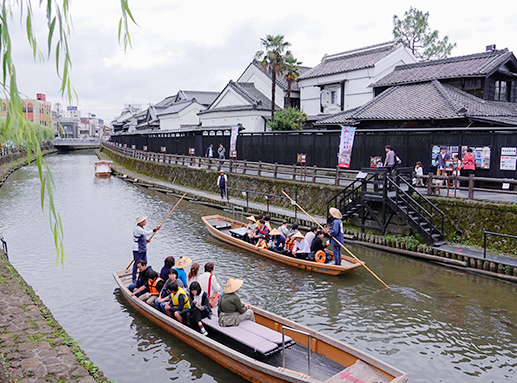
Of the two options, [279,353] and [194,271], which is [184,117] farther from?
[279,353]

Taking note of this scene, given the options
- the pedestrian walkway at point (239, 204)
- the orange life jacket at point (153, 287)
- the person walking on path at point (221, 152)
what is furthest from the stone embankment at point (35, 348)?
the person walking on path at point (221, 152)

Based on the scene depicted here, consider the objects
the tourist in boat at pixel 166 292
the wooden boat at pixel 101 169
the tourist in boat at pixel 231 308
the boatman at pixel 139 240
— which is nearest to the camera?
the tourist in boat at pixel 231 308

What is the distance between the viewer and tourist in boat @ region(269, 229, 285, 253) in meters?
14.8

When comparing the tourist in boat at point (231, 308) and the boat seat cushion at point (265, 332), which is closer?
the boat seat cushion at point (265, 332)

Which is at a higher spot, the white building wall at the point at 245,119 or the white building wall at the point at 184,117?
the white building wall at the point at 184,117

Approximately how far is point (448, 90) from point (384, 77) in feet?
24.1

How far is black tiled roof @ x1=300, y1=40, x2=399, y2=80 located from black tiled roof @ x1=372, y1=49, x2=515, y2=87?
8.65 feet

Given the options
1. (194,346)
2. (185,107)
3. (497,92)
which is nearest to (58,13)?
(194,346)

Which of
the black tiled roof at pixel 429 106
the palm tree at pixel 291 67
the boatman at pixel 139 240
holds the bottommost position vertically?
the boatman at pixel 139 240

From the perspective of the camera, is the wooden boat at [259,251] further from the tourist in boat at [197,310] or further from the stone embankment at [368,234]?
the tourist in boat at [197,310]

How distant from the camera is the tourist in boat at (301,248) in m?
13.9

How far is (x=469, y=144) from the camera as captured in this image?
1739 centimetres

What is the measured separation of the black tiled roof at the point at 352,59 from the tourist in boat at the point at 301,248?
22237mm

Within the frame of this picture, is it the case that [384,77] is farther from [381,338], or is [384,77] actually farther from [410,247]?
[381,338]
